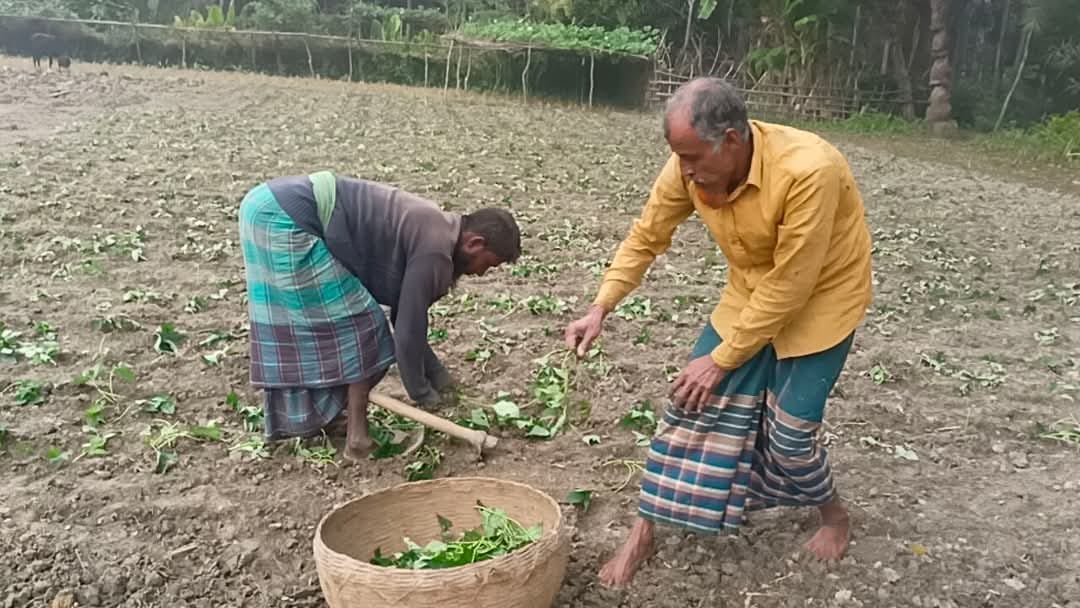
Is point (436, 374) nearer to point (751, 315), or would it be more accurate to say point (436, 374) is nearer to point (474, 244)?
point (474, 244)

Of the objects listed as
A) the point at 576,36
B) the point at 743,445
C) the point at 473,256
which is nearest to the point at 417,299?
the point at 473,256

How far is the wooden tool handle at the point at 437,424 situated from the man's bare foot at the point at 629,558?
33.5 inches

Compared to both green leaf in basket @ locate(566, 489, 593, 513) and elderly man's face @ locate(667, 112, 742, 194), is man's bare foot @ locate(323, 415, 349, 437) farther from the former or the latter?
elderly man's face @ locate(667, 112, 742, 194)

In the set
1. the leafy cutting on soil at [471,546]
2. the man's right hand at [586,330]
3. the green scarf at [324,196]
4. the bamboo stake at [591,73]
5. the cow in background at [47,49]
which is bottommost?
the cow in background at [47,49]

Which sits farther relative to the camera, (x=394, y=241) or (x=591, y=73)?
(x=591, y=73)

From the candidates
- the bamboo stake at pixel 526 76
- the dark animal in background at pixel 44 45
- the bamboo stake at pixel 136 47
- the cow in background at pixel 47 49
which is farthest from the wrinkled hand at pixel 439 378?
the bamboo stake at pixel 136 47

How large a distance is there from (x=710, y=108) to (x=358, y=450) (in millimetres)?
2013

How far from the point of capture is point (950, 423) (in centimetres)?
442

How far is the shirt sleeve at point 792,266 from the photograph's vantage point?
2.54m

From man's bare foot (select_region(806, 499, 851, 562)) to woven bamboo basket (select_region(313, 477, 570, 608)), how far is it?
89 centimetres

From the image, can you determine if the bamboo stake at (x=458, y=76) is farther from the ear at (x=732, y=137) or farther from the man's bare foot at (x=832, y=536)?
the ear at (x=732, y=137)

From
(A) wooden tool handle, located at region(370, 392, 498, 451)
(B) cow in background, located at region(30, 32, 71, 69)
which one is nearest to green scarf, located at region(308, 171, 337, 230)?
(A) wooden tool handle, located at region(370, 392, 498, 451)

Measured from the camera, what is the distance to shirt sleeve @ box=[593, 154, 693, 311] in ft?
9.62

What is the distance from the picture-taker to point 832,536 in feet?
10.5
